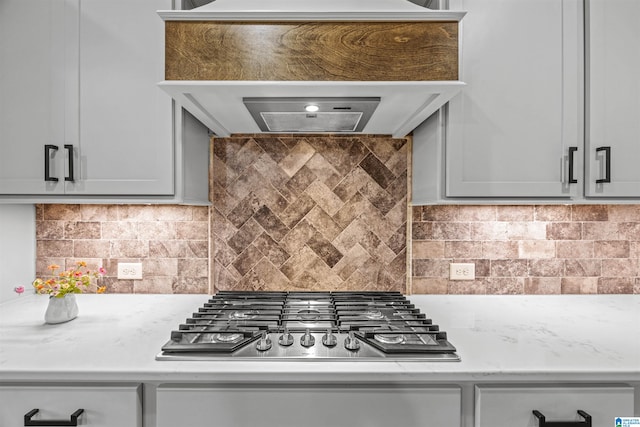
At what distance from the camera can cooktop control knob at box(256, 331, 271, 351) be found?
117 centimetres

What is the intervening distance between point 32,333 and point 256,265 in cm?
92

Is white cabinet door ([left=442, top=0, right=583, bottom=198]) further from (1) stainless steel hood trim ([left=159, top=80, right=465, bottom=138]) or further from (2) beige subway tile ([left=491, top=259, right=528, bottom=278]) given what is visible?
(2) beige subway tile ([left=491, top=259, right=528, bottom=278])

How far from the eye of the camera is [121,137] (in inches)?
59.4

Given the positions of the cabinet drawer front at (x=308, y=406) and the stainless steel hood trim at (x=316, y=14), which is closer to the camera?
the cabinet drawer front at (x=308, y=406)

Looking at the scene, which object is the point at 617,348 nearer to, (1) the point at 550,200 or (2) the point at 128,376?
(1) the point at 550,200

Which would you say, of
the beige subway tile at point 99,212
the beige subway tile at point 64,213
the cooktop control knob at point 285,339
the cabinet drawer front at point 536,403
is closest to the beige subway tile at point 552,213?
the cabinet drawer front at point 536,403

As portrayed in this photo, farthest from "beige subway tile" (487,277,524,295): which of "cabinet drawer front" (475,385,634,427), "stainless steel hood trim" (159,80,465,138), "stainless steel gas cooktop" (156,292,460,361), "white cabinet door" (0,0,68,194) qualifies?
"white cabinet door" (0,0,68,194)

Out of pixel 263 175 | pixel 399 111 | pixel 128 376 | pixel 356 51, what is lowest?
pixel 128 376

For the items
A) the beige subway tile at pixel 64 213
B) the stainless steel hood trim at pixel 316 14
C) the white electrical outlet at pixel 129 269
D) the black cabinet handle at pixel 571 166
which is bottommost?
the white electrical outlet at pixel 129 269

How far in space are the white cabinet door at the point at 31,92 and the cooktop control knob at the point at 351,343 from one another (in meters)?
1.27

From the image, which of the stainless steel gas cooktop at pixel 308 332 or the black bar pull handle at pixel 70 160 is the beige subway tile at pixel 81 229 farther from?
the stainless steel gas cooktop at pixel 308 332

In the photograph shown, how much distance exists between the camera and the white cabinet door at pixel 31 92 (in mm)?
1500

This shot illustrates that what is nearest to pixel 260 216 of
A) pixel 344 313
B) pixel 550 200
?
Answer: pixel 344 313

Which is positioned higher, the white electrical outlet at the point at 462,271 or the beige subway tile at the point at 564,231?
the beige subway tile at the point at 564,231
